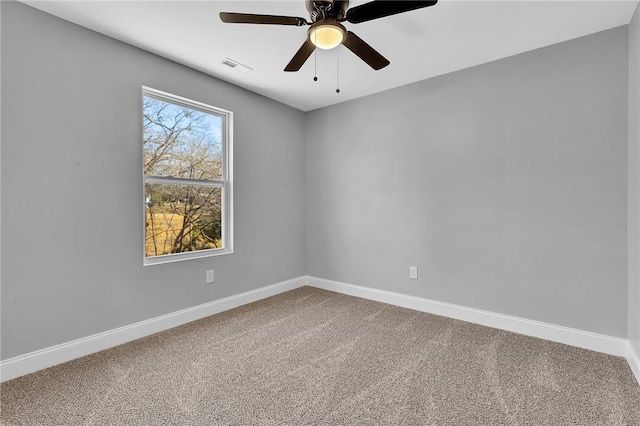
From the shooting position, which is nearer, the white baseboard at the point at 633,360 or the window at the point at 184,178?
the white baseboard at the point at 633,360

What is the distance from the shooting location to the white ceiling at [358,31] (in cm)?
203

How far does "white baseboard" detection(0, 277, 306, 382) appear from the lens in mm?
1972

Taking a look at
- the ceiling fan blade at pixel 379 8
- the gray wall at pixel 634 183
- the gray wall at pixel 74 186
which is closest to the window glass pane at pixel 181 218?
the gray wall at pixel 74 186

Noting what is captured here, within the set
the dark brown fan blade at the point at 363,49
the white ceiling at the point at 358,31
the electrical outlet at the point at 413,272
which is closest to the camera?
the dark brown fan blade at the point at 363,49

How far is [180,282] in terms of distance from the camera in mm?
2883

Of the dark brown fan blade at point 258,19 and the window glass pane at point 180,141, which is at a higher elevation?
the dark brown fan blade at point 258,19

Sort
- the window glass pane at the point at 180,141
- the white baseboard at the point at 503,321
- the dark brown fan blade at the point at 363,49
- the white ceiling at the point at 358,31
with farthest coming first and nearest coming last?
1. the window glass pane at the point at 180,141
2. the white baseboard at the point at 503,321
3. the white ceiling at the point at 358,31
4. the dark brown fan blade at the point at 363,49

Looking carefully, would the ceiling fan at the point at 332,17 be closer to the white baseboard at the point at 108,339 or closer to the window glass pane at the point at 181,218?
the window glass pane at the point at 181,218

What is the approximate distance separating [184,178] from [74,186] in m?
0.90

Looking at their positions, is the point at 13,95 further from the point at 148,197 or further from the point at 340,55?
the point at 340,55

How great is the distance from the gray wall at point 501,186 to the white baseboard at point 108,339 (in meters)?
1.48

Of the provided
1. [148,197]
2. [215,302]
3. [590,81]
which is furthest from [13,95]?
[590,81]

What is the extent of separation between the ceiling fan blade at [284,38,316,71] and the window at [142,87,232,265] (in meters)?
1.38

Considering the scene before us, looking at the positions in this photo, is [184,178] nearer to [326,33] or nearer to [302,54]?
[302,54]
